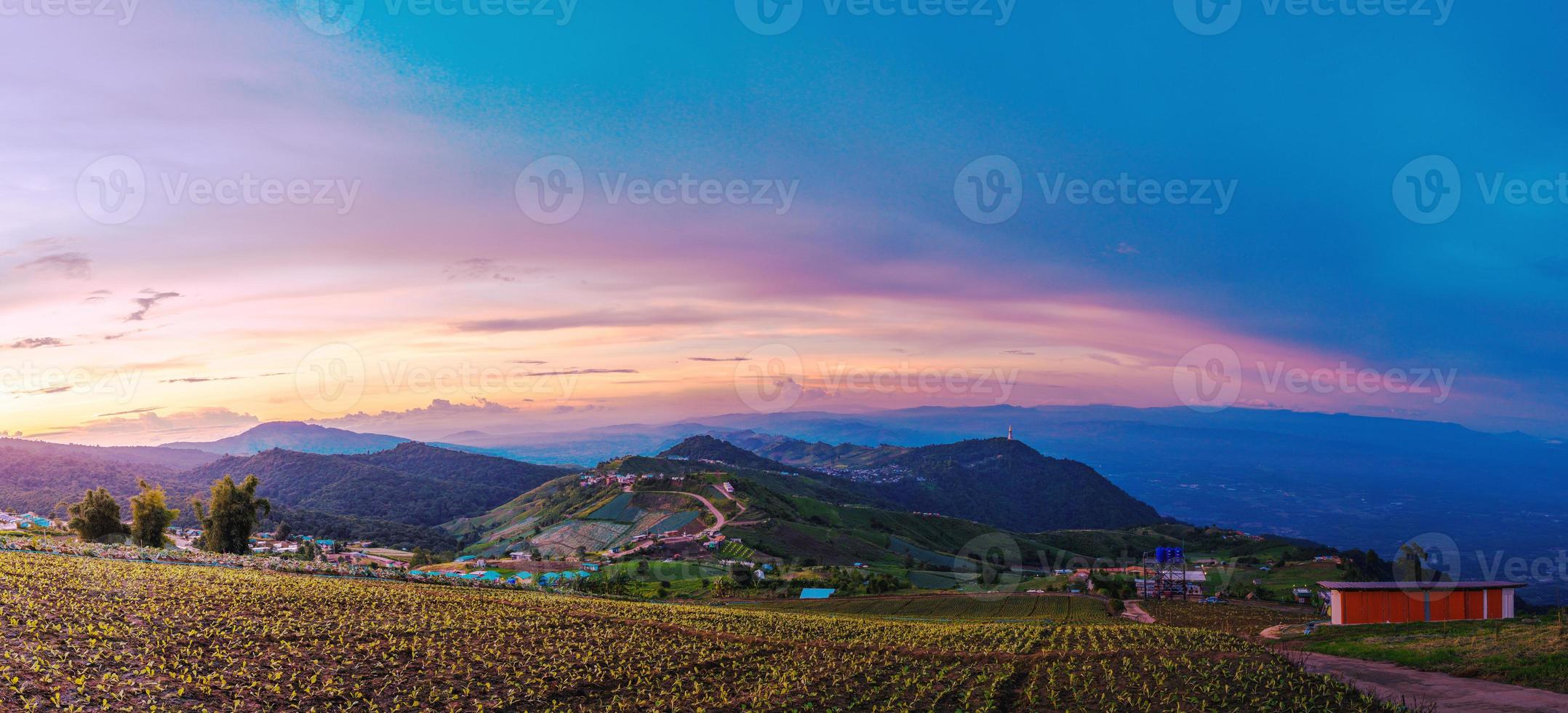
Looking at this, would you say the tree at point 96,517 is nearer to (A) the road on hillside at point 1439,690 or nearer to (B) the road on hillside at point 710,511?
(B) the road on hillside at point 710,511

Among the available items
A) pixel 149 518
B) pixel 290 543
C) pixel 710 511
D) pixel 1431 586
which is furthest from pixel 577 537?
pixel 1431 586

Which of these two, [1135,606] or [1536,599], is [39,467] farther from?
[1536,599]

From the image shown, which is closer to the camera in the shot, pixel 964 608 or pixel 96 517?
pixel 964 608

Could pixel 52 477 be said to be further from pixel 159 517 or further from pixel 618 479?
pixel 159 517

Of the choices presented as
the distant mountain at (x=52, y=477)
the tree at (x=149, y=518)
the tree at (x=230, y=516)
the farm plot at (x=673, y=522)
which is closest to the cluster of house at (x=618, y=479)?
the farm plot at (x=673, y=522)

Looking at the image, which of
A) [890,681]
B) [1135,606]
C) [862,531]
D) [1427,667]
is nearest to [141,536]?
[890,681]

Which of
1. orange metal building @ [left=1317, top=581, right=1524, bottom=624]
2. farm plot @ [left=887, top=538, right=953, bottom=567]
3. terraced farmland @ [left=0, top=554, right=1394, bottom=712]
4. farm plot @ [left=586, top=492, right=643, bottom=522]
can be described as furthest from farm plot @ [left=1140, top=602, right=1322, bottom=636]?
farm plot @ [left=586, top=492, right=643, bottom=522]
